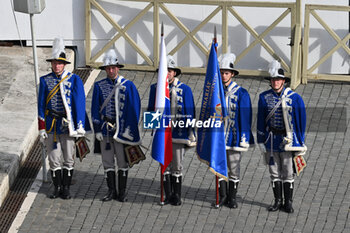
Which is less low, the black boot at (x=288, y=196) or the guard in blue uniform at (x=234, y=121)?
the guard in blue uniform at (x=234, y=121)

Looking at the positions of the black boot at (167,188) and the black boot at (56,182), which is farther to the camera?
the black boot at (56,182)

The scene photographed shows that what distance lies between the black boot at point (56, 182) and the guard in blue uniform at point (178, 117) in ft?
4.87

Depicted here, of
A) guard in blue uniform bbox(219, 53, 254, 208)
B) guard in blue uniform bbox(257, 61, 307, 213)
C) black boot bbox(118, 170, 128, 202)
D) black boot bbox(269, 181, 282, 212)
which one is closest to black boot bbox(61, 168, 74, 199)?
black boot bbox(118, 170, 128, 202)

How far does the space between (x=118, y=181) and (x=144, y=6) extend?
512 cm

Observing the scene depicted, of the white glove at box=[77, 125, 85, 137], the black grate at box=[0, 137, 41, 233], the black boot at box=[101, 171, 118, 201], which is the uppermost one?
the white glove at box=[77, 125, 85, 137]

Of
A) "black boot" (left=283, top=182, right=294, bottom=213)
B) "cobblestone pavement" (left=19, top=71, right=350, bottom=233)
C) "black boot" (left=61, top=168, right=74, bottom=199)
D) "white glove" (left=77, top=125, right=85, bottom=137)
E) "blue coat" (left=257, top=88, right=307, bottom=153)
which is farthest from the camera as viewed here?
"black boot" (left=61, top=168, right=74, bottom=199)

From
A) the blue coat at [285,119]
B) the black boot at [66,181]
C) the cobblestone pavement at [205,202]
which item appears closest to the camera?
the cobblestone pavement at [205,202]

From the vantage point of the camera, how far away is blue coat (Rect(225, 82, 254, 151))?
46.6 ft

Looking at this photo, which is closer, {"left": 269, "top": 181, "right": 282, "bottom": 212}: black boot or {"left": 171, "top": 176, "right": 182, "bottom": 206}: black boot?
{"left": 269, "top": 181, "right": 282, "bottom": 212}: black boot

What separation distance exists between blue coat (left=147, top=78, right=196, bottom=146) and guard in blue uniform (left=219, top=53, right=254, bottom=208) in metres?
0.49

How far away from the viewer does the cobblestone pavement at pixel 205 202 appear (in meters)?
→ 13.8

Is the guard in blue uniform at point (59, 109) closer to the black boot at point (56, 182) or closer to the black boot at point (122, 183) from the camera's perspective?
the black boot at point (56, 182)

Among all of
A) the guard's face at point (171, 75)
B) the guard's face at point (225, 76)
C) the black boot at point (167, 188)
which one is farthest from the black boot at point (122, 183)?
the guard's face at point (225, 76)

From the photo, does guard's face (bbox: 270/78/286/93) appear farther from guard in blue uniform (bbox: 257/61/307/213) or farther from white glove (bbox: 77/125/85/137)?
white glove (bbox: 77/125/85/137)
